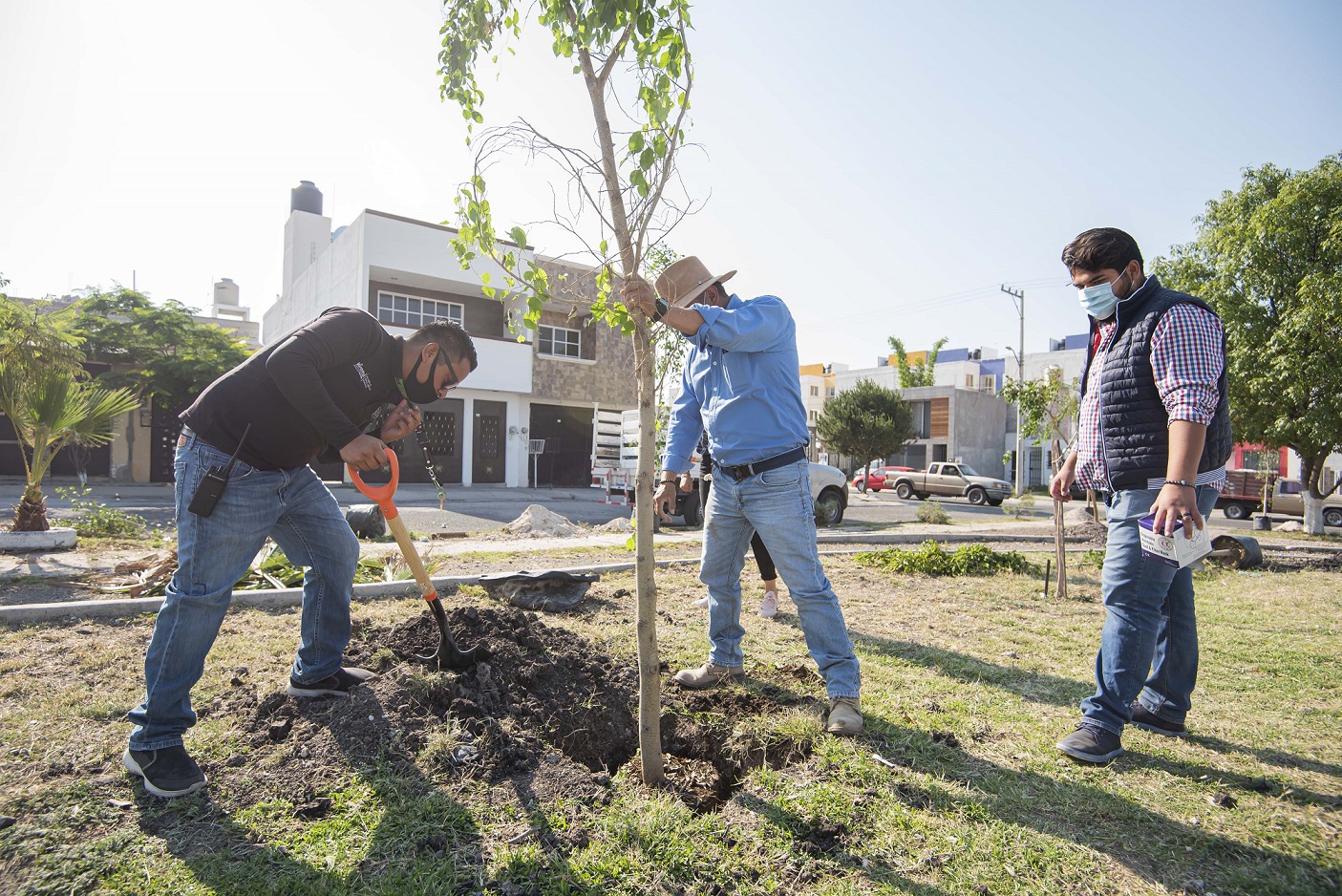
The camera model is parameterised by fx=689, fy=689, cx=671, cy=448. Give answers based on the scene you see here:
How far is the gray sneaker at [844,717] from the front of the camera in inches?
104

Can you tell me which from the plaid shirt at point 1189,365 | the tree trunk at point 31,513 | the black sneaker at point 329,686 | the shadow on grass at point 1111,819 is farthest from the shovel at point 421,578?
the tree trunk at point 31,513

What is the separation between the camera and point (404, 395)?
9.59 ft

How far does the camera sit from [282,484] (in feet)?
8.48

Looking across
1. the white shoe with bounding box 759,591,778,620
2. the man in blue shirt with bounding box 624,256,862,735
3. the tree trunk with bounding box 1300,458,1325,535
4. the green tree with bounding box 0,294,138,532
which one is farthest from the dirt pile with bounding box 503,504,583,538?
the tree trunk with bounding box 1300,458,1325,535

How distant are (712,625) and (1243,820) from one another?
78.3 inches

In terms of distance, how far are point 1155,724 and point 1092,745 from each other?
0.54 m

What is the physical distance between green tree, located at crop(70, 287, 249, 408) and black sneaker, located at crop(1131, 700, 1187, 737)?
20.1 m

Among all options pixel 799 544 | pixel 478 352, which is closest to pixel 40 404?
pixel 799 544

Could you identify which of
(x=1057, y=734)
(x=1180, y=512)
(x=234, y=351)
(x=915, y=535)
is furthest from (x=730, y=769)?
(x=234, y=351)

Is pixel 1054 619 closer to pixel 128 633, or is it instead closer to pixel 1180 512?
pixel 1180 512

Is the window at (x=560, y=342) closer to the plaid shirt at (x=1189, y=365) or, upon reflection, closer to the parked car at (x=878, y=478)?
the parked car at (x=878, y=478)

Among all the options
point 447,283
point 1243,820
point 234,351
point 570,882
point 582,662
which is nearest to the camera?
point 570,882

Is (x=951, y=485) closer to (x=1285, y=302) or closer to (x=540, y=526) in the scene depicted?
(x=1285, y=302)

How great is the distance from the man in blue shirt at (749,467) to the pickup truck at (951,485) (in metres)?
25.1
